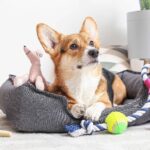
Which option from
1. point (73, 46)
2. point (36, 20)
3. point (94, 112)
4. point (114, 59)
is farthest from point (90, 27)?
point (36, 20)

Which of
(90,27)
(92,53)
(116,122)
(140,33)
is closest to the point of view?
(116,122)

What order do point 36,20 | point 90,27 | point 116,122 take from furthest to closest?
point 36,20, point 90,27, point 116,122

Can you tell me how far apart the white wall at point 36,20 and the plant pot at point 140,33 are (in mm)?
335

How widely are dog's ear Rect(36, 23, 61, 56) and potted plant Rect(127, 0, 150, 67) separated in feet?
3.07

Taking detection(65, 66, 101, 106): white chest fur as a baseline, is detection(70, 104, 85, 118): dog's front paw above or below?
below

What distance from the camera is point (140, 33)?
7.18 ft

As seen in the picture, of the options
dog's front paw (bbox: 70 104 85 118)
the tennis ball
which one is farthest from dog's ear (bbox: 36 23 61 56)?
the tennis ball

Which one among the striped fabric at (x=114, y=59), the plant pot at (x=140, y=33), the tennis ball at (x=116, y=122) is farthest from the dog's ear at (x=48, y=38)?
the plant pot at (x=140, y=33)

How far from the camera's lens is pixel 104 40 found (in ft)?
8.33

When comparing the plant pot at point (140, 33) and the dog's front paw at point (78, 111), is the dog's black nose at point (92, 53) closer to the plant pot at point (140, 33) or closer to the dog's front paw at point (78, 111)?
the dog's front paw at point (78, 111)

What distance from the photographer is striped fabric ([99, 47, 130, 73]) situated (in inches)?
85.7

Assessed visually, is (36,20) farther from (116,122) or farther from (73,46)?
(116,122)

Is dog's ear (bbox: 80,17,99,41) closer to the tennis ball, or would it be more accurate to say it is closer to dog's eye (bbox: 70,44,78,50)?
dog's eye (bbox: 70,44,78,50)

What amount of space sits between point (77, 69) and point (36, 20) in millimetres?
1091
